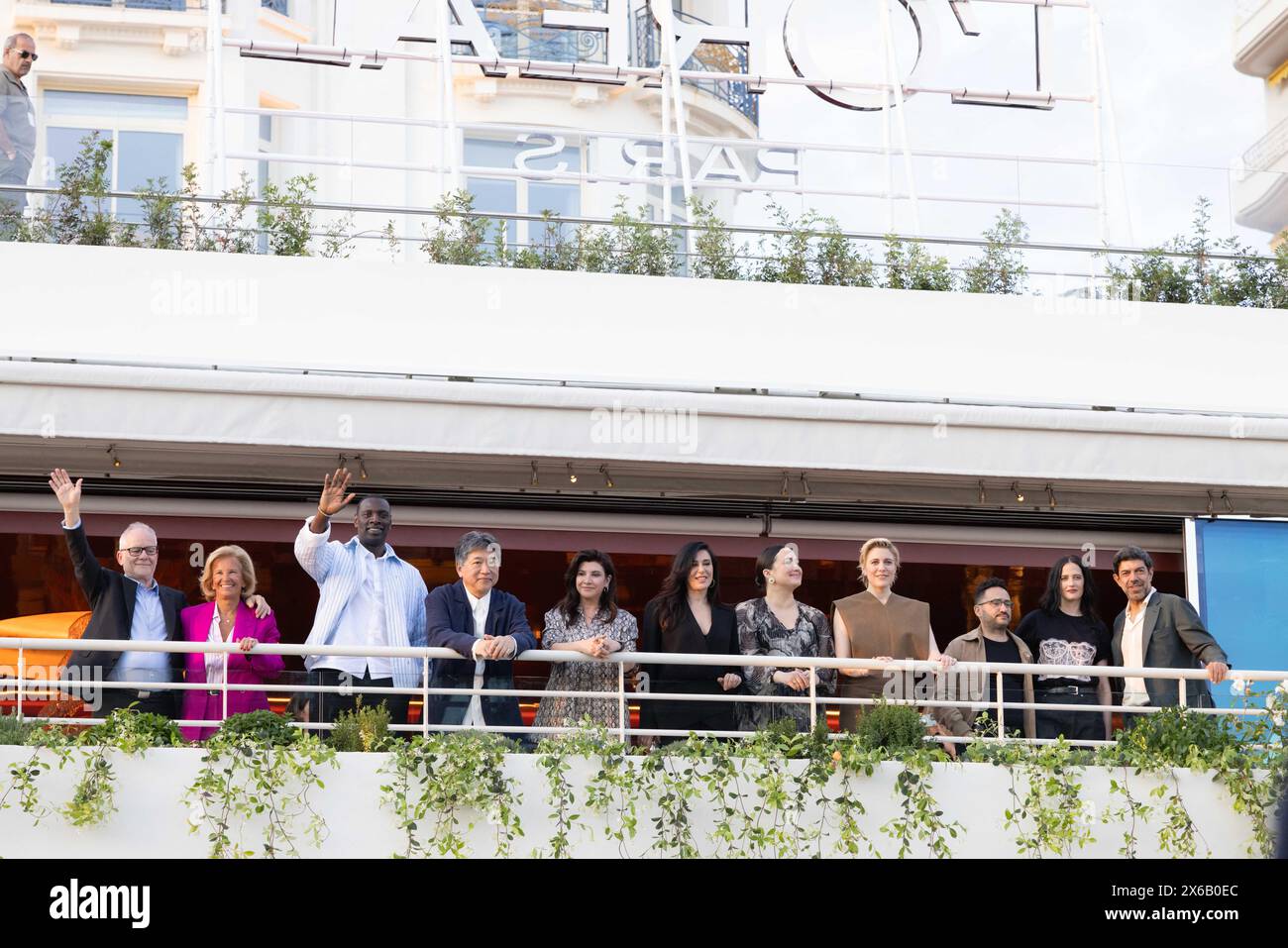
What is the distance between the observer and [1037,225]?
1188 cm

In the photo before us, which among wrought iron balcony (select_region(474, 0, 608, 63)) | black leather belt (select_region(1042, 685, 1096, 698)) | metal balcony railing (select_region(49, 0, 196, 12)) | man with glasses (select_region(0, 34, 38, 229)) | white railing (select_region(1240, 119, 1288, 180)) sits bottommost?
black leather belt (select_region(1042, 685, 1096, 698))

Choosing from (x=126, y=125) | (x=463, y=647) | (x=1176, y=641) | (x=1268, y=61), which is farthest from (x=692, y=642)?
(x=1268, y=61)

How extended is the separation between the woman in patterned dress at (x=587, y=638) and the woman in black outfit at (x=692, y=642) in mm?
145

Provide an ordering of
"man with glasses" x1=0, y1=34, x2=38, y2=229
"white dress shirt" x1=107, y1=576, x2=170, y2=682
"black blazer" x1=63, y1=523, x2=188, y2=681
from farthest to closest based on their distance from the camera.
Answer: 1. "man with glasses" x1=0, y1=34, x2=38, y2=229
2. "black blazer" x1=63, y1=523, x2=188, y2=681
3. "white dress shirt" x1=107, y1=576, x2=170, y2=682

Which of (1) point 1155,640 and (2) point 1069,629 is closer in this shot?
(1) point 1155,640

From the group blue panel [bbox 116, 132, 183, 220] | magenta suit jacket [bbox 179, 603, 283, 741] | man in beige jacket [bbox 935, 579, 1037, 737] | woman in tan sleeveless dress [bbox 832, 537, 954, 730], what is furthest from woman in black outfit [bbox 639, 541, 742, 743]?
blue panel [bbox 116, 132, 183, 220]

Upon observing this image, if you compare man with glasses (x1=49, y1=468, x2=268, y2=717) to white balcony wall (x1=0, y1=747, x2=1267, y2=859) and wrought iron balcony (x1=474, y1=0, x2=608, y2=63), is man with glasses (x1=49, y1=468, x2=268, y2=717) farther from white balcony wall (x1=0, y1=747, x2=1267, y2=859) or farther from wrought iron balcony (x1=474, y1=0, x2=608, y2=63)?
wrought iron balcony (x1=474, y1=0, x2=608, y2=63)

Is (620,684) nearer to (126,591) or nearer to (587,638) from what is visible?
(587,638)

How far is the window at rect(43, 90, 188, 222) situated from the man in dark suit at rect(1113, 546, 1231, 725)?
10123mm

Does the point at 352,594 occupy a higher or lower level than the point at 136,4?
lower

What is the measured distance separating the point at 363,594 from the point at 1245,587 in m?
5.27

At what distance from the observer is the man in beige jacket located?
7.57 m

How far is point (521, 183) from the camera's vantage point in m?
14.4
